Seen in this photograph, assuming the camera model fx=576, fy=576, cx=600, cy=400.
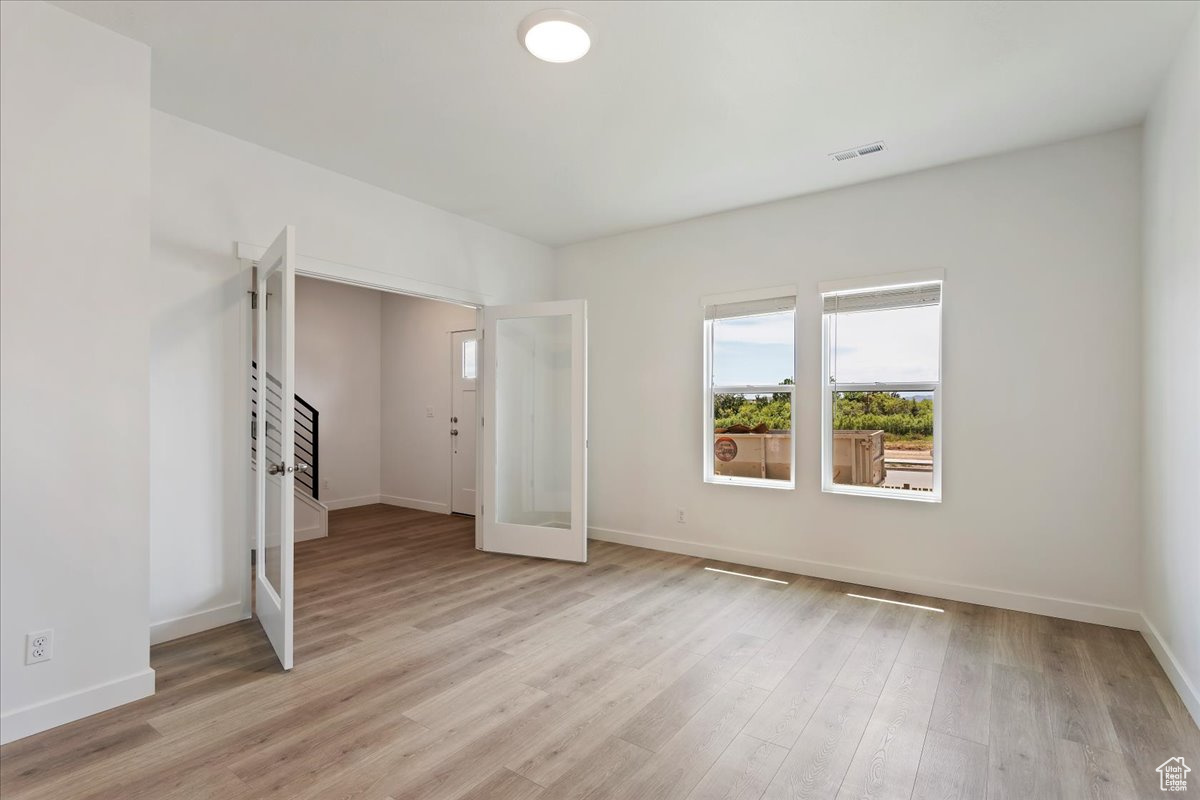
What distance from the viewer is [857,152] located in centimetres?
363

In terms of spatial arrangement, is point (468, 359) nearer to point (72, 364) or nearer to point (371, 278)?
point (371, 278)

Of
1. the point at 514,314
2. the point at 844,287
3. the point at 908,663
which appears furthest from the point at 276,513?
the point at 844,287

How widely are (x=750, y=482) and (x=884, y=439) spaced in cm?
106

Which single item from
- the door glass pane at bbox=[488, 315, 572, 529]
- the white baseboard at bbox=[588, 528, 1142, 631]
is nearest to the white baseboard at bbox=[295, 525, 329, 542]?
the door glass pane at bbox=[488, 315, 572, 529]

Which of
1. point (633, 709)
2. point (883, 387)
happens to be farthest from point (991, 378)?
point (633, 709)

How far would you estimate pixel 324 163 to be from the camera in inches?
150

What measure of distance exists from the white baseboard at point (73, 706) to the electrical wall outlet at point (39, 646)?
17 centimetres

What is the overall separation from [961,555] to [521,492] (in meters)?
3.31

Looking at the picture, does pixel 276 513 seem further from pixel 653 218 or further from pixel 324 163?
pixel 653 218

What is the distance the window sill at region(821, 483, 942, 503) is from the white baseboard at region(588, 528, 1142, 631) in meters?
0.53

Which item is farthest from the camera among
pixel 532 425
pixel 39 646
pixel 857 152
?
pixel 532 425

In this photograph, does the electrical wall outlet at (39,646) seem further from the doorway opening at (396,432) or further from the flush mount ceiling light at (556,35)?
the flush mount ceiling light at (556,35)

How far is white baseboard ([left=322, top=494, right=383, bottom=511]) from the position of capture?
6.95m

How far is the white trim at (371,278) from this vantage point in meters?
3.52
